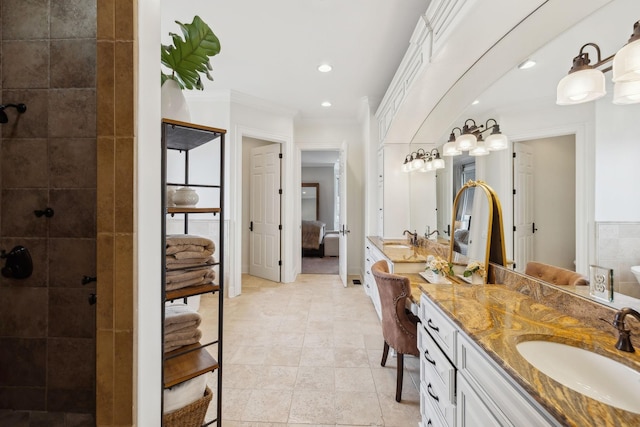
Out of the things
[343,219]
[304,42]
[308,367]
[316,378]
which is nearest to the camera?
[316,378]

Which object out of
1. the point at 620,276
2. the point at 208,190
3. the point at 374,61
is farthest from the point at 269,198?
the point at 620,276

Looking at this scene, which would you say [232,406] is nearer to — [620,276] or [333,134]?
[620,276]

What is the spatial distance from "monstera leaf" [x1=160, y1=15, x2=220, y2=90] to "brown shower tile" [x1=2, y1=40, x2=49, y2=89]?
42cm

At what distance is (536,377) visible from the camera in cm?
72

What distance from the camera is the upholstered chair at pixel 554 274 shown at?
1239 mm

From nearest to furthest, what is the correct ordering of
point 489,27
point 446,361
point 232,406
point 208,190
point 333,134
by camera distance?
point 446,361 < point 489,27 < point 232,406 < point 208,190 < point 333,134

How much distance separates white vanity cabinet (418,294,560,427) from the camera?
0.74 metres

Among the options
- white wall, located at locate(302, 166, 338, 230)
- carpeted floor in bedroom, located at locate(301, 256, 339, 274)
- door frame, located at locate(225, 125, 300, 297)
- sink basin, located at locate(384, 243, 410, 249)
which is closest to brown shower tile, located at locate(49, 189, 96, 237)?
sink basin, located at locate(384, 243, 410, 249)

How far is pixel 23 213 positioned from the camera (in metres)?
1.10

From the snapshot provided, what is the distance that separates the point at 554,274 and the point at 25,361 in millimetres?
2402

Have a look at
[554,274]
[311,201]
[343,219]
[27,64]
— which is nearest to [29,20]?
[27,64]

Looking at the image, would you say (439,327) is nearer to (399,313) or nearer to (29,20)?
(399,313)

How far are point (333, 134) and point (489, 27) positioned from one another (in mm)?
3559

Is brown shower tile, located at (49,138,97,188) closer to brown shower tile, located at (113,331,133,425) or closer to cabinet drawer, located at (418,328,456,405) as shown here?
brown shower tile, located at (113,331,133,425)
